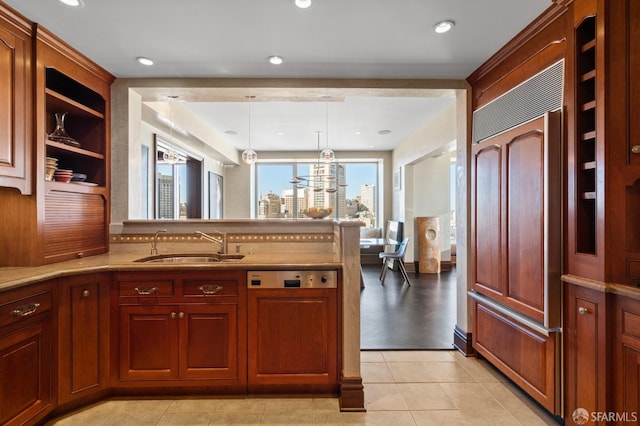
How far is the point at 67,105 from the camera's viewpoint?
2418 mm

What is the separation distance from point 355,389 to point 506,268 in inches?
53.5

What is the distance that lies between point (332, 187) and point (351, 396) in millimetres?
6281

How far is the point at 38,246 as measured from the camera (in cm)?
214

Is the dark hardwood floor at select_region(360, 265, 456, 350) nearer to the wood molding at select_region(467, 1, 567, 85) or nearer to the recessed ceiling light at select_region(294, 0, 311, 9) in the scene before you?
the wood molding at select_region(467, 1, 567, 85)

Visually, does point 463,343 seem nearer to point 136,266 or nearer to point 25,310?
point 136,266

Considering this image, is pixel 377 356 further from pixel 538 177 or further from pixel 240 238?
pixel 538 177

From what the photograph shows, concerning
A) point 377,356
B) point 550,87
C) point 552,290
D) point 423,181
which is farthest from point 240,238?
point 423,181

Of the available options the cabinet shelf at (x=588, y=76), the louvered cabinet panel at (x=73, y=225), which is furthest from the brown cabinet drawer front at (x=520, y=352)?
the louvered cabinet panel at (x=73, y=225)

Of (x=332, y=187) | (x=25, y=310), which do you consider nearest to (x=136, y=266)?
(x=25, y=310)

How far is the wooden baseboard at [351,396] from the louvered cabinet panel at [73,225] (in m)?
2.25

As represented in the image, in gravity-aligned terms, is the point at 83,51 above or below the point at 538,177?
above

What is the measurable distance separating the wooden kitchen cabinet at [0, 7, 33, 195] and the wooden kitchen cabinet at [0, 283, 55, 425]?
733mm

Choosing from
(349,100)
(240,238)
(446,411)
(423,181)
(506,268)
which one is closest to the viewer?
(446,411)

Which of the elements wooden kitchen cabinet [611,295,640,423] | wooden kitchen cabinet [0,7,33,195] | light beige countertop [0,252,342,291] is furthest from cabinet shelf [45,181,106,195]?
wooden kitchen cabinet [611,295,640,423]
